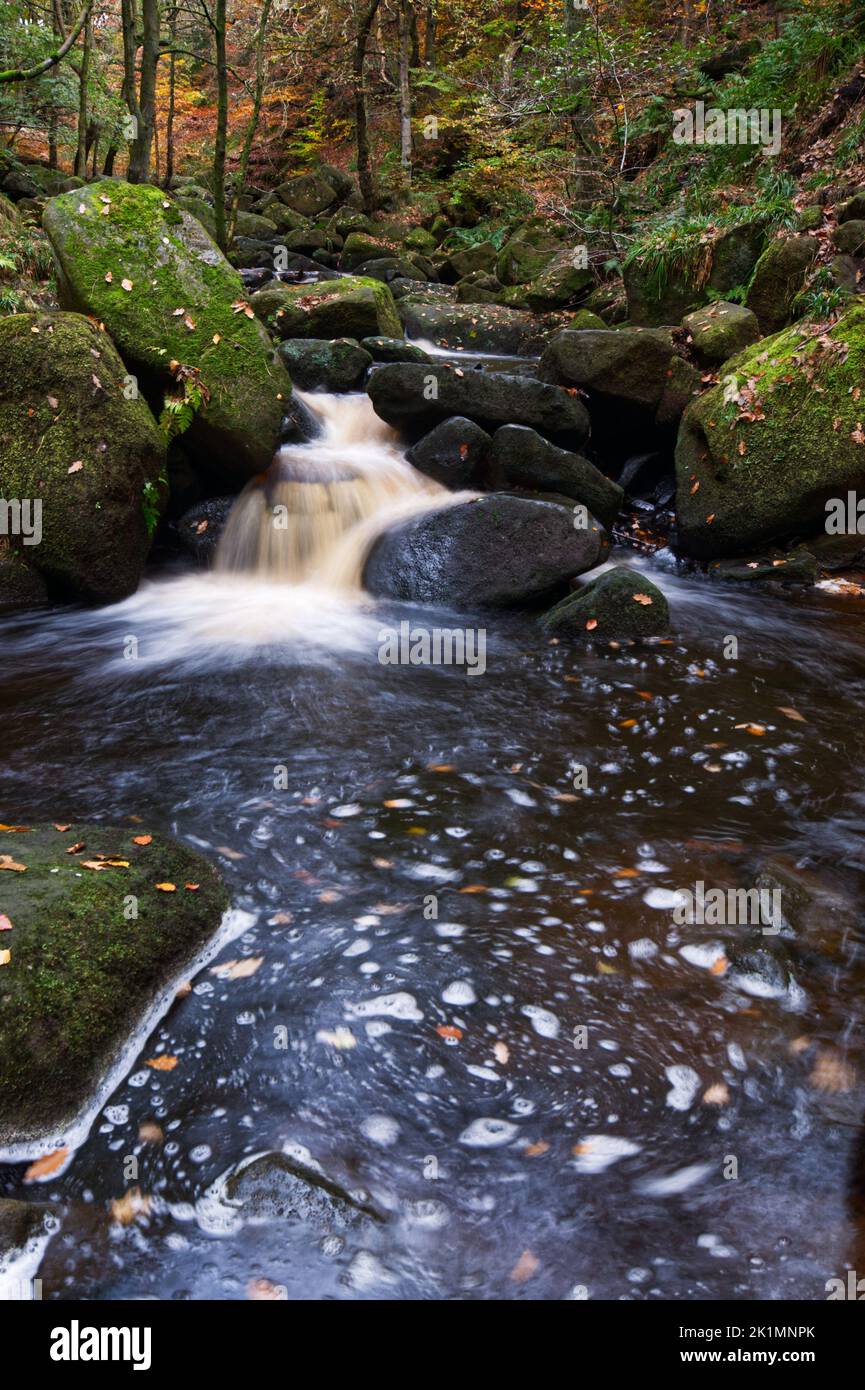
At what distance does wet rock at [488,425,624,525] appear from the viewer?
8.89 m

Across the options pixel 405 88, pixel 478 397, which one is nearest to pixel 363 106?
pixel 405 88

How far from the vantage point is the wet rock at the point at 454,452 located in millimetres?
9188

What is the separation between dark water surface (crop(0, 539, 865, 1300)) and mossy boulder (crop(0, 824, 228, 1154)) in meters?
0.13

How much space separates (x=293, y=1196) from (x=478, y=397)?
8532 millimetres

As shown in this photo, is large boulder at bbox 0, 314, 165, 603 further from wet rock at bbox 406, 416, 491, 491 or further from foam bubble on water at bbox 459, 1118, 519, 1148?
foam bubble on water at bbox 459, 1118, 519, 1148

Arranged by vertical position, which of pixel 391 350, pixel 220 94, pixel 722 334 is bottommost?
pixel 722 334

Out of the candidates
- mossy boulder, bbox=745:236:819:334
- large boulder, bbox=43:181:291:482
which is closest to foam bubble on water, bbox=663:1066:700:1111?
large boulder, bbox=43:181:291:482

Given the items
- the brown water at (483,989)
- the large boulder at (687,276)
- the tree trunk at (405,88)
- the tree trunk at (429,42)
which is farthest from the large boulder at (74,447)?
the tree trunk at (429,42)

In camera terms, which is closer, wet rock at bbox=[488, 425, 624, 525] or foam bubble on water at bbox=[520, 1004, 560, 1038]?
foam bubble on water at bbox=[520, 1004, 560, 1038]

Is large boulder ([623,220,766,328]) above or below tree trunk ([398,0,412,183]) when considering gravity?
below

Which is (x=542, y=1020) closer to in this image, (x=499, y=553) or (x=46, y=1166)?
(x=46, y=1166)

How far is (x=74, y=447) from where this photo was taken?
22.8 ft

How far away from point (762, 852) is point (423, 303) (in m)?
14.8
